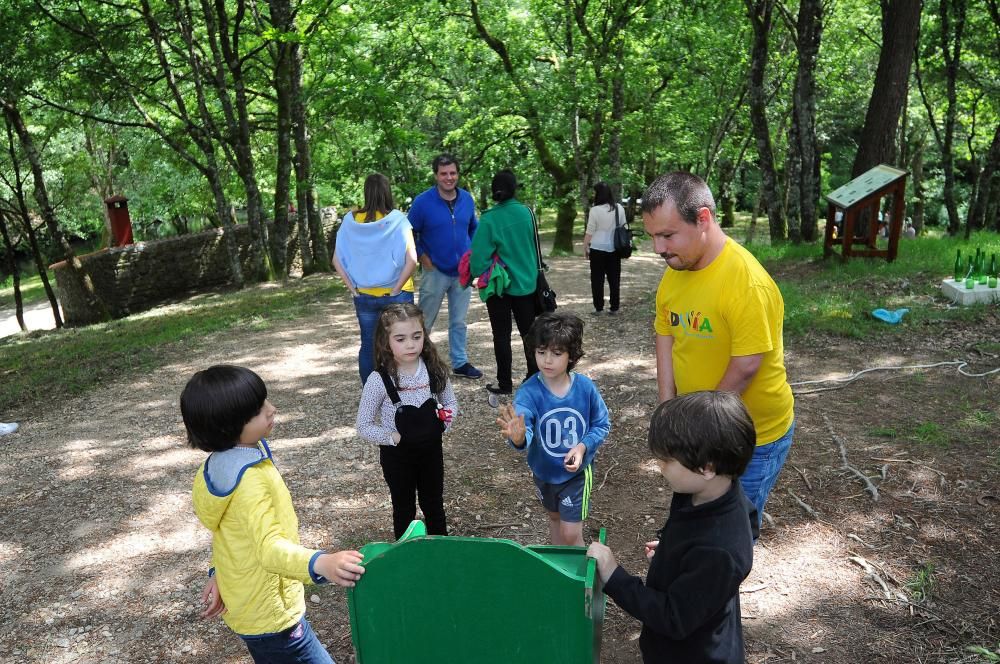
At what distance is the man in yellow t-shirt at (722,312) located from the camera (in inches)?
95.9

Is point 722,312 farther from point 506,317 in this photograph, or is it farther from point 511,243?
point 506,317

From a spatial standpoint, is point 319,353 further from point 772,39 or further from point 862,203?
point 772,39

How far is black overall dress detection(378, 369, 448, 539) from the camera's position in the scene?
120 inches

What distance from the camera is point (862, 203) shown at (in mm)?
8492

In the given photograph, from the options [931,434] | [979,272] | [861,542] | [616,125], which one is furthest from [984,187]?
[861,542]

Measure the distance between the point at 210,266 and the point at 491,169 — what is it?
24.3ft

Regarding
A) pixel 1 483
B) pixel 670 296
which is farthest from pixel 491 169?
pixel 670 296

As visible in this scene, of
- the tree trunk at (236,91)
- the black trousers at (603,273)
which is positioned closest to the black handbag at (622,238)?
the black trousers at (603,273)

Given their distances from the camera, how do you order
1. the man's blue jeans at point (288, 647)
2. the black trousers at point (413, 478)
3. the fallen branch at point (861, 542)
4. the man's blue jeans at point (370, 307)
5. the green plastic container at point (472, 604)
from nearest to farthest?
the green plastic container at point (472, 604) < the man's blue jeans at point (288, 647) < the black trousers at point (413, 478) < the fallen branch at point (861, 542) < the man's blue jeans at point (370, 307)

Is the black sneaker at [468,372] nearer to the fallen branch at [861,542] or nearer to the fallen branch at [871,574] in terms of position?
the fallen branch at [861,542]

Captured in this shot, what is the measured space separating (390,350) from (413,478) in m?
0.60

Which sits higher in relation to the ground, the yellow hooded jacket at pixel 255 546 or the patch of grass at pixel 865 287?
the yellow hooded jacket at pixel 255 546

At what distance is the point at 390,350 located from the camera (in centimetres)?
308

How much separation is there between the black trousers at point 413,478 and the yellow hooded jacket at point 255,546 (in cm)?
94
